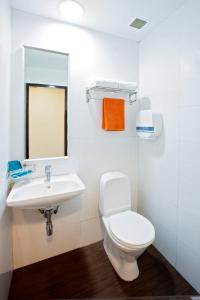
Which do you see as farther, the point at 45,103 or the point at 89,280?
the point at 45,103

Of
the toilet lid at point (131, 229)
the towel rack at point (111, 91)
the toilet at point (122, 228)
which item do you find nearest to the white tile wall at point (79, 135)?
the towel rack at point (111, 91)

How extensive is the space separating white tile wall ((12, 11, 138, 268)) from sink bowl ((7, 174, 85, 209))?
150mm

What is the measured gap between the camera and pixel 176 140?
1.52 meters

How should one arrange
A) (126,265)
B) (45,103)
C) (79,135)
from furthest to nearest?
(79,135) < (45,103) < (126,265)

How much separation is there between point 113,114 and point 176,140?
68 cm

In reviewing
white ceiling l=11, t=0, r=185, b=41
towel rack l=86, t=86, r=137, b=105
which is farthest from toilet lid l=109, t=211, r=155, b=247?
white ceiling l=11, t=0, r=185, b=41

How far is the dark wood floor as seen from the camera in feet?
4.39

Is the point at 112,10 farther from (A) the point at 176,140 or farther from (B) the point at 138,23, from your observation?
(A) the point at 176,140

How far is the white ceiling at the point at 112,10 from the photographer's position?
4.64 feet

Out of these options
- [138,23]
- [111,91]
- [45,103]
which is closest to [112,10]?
[138,23]

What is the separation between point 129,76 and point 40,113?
3.70 feet

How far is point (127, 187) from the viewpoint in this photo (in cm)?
181

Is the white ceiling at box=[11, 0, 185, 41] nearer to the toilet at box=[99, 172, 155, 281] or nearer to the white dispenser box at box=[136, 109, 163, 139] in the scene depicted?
the white dispenser box at box=[136, 109, 163, 139]

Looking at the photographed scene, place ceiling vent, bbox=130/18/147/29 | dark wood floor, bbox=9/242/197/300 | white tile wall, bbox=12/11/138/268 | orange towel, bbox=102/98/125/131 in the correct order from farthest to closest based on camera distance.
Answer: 1. orange towel, bbox=102/98/125/131
2. ceiling vent, bbox=130/18/147/29
3. white tile wall, bbox=12/11/138/268
4. dark wood floor, bbox=9/242/197/300
